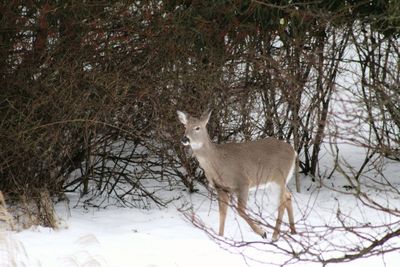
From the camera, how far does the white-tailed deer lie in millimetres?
8664

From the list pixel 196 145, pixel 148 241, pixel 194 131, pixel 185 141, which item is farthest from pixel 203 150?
pixel 148 241

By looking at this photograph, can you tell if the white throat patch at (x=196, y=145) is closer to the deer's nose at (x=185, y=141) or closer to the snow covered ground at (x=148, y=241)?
the deer's nose at (x=185, y=141)

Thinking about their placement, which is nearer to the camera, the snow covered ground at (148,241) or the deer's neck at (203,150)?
the snow covered ground at (148,241)

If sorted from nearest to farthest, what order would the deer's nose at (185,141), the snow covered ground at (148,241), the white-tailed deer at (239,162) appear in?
1. the snow covered ground at (148,241)
2. the deer's nose at (185,141)
3. the white-tailed deer at (239,162)

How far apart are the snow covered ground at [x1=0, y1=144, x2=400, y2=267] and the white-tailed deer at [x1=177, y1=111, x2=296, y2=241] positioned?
46cm

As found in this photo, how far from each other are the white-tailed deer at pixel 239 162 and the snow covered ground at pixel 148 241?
46 centimetres

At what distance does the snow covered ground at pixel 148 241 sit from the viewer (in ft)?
20.9

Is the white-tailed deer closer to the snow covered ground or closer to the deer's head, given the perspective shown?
the deer's head

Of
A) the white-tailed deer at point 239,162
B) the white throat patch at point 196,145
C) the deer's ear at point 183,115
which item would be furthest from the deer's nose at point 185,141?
the deer's ear at point 183,115

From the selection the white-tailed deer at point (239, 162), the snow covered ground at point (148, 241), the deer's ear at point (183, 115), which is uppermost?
the deer's ear at point (183, 115)

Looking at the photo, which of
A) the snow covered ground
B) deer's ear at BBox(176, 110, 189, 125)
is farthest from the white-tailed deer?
the snow covered ground

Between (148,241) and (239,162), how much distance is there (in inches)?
67.5

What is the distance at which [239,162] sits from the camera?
28.9 feet

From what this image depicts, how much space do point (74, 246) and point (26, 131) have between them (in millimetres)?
1514
